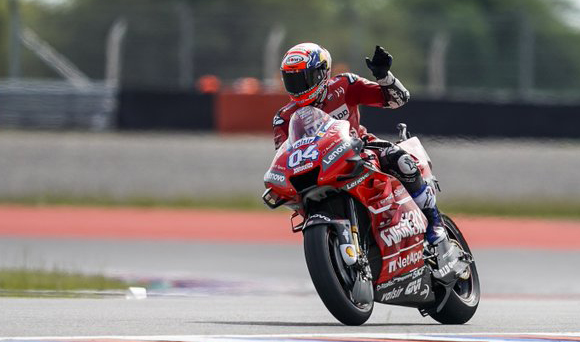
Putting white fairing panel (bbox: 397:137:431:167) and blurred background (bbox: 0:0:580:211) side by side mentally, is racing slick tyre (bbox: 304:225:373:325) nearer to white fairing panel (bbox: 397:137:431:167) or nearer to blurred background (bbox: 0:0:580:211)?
white fairing panel (bbox: 397:137:431:167)

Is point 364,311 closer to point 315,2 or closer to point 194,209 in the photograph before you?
point 194,209

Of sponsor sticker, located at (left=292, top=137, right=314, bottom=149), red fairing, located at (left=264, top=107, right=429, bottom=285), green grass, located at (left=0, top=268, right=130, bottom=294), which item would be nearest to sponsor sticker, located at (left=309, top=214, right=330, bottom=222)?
red fairing, located at (left=264, top=107, right=429, bottom=285)

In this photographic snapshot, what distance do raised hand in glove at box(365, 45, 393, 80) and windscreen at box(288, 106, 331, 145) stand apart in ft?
1.74

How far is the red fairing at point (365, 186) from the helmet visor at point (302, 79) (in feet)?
0.91

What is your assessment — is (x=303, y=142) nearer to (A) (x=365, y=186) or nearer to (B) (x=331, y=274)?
(A) (x=365, y=186)

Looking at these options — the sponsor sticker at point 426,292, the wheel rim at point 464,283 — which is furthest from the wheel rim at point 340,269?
the wheel rim at point 464,283

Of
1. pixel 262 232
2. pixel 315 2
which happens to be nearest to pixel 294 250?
pixel 262 232

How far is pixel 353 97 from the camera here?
7.47 meters

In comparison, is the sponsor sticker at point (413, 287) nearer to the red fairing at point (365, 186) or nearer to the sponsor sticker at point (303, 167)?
the red fairing at point (365, 186)

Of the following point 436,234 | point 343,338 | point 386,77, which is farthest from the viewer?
point 436,234

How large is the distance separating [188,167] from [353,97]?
629 inches

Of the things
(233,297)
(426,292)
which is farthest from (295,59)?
(233,297)

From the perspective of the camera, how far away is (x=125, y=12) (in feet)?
79.6

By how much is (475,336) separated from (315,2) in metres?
37.9
